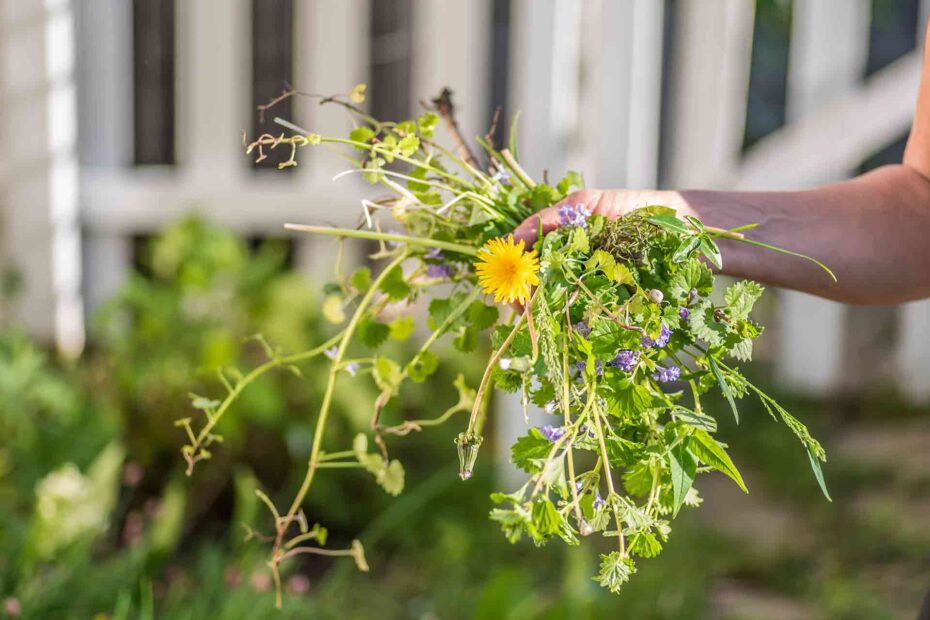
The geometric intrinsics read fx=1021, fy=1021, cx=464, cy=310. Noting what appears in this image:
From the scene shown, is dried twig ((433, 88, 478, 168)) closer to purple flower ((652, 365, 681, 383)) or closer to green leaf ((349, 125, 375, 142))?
green leaf ((349, 125, 375, 142))

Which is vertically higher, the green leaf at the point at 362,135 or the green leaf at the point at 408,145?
the green leaf at the point at 362,135

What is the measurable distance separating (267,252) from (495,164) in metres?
2.33

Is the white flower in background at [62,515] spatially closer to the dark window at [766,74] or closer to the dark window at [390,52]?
the dark window at [390,52]

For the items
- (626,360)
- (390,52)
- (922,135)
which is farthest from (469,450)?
(390,52)

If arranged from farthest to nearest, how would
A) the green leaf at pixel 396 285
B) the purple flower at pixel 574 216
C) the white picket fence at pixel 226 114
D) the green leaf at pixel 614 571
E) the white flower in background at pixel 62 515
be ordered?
the white picket fence at pixel 226 114 → the white flower in background at pixel 62 515 → the green leaf at pixel 396 285 → the purple flower at pixel 574 216 → the green leaf at pixel 614 571

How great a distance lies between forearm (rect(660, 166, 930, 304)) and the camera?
Answer: 3.88 feet

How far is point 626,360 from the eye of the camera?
89cm

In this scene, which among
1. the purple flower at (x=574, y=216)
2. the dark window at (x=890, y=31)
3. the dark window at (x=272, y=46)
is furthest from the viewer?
the dark window at (x=890, y=31)

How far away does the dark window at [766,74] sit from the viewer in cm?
491

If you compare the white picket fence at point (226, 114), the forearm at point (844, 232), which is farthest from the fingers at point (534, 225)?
the white picket fence at point (226, 114)

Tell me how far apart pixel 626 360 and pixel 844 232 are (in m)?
0.50

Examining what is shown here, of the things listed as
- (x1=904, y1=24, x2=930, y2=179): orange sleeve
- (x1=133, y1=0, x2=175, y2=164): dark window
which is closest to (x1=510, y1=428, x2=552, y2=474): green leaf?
(x1=904, y1=24, x2=930, y2=179): orange sleeve

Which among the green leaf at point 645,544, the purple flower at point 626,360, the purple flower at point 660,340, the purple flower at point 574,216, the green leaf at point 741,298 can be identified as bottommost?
the green leaf at point 645,544

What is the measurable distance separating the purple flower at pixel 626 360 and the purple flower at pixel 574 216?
0.41ft
